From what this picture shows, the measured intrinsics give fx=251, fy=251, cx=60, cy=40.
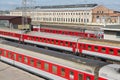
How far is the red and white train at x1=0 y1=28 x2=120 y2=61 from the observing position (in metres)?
25.5

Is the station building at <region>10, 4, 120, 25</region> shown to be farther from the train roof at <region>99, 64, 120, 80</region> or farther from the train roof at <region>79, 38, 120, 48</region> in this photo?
the train roof at <region>99, 64, 120, 80</region>

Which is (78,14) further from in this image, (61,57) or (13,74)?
(61,57)

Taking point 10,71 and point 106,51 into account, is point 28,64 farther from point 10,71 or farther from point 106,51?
point 106,51

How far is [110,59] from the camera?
84.0ft

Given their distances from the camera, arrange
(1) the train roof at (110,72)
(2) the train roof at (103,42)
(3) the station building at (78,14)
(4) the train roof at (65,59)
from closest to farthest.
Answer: (1) the train roof at (110,72), (4) the train roof at (65,59), (2) the train roof at (103,42), (3) the station building at (78,14)

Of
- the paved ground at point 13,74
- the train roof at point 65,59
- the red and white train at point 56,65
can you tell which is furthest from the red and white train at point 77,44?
the paved ground at point 13,74

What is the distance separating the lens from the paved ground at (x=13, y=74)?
1989cm

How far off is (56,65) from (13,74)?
16.3 feet

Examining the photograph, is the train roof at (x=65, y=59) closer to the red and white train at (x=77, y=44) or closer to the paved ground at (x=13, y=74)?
the paved ground at (x=13, y=74)

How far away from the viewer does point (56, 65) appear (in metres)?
17.9

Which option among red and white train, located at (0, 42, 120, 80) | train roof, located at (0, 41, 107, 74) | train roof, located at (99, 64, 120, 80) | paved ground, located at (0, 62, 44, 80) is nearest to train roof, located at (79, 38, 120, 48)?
red and white train, located at (0, 42, 120, 80)

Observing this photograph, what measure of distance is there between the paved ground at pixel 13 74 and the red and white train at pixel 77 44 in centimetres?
918

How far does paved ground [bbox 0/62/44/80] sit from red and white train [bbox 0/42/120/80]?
1.58ft

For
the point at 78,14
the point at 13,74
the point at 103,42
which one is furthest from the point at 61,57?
the point at 78,14
